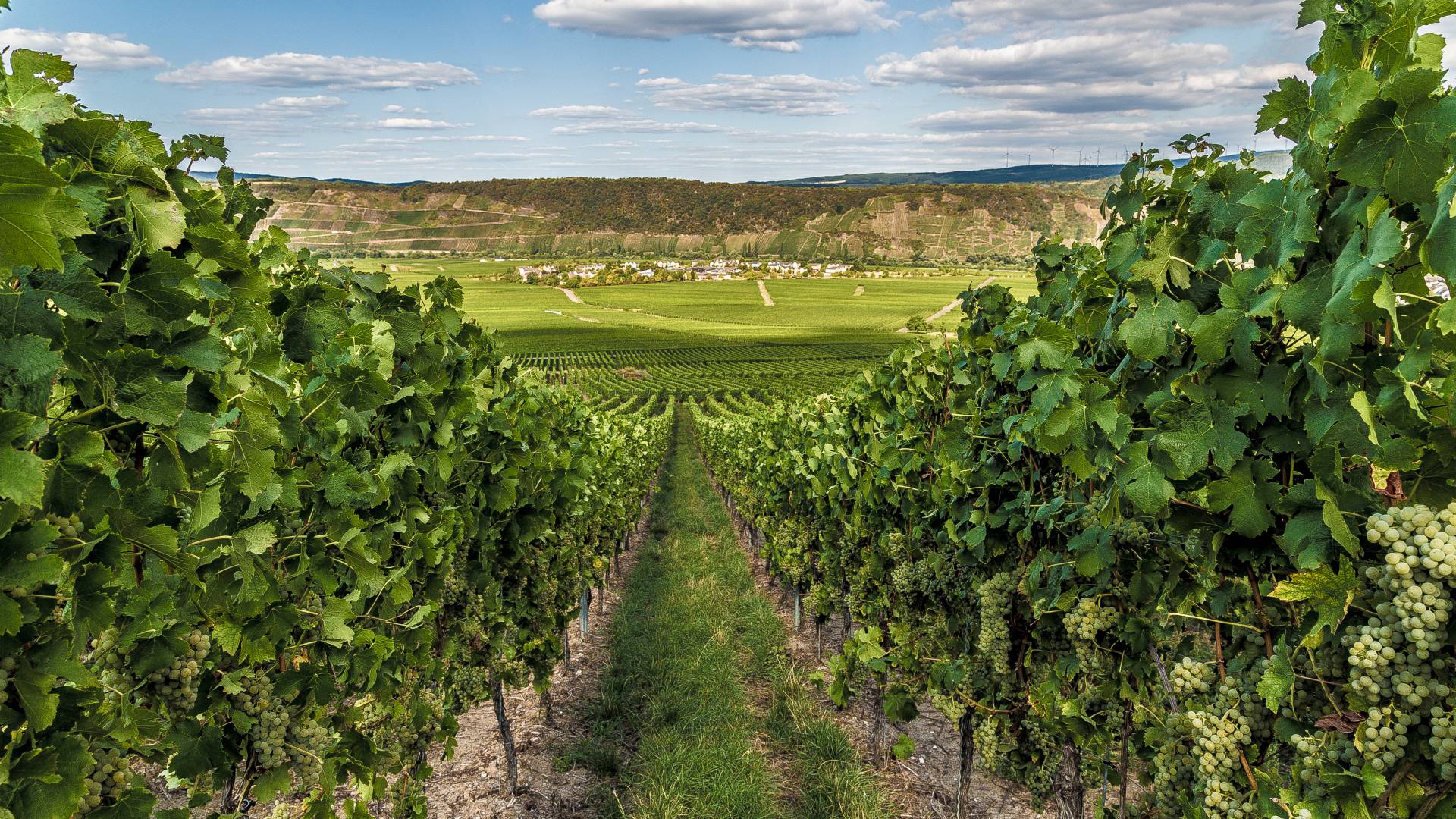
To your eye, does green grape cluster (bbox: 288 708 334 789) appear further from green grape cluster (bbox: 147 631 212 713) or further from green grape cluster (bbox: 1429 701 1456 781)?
green grape cluster (bbox: 1429 701 1456 781)

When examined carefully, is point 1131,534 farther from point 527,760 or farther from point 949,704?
point 527,760

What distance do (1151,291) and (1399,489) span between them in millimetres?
881

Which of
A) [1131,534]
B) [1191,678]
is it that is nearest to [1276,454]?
[1191,678]

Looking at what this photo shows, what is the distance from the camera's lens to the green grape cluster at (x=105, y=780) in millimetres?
1928

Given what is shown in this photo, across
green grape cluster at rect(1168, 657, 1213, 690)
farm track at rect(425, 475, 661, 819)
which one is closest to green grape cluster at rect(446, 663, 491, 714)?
farm track at rect(425, 475, 661, 819)

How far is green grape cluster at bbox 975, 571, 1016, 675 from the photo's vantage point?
4281 mm

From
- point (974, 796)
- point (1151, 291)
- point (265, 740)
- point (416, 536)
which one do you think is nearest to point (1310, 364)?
point (1151, 291)

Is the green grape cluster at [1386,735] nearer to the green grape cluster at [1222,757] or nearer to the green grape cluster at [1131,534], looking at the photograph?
the green grape cluster at [1222,757]

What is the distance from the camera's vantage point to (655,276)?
174 meters

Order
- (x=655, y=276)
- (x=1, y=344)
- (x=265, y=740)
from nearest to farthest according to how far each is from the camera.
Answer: (x=1, y=344) → (x=265, y=740) → (x=655, y=276)

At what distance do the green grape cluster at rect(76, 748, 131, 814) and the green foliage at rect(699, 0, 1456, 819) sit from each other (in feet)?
9.79

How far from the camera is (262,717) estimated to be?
303 centimetres

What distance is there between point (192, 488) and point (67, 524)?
1.79ft

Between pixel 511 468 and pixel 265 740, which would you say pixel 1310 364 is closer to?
pixel 265 740
